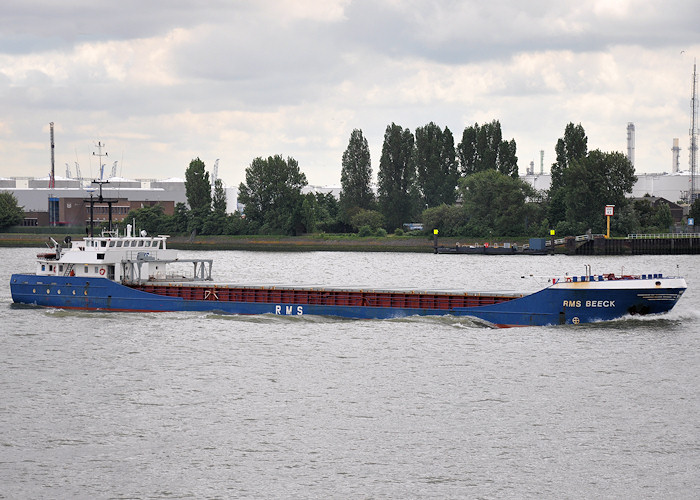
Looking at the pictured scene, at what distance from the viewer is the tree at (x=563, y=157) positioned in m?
129

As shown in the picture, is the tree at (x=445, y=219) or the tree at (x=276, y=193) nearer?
the tree at (x=445, y=219)

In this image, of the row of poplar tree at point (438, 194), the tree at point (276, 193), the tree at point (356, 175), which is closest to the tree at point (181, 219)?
the row of poplar tree at point (438, 194)

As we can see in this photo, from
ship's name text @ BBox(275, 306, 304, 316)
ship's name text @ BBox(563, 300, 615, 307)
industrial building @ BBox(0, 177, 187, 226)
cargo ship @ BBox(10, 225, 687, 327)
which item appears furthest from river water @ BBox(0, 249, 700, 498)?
industrial building @ BBox(0, 177, 187, 226)

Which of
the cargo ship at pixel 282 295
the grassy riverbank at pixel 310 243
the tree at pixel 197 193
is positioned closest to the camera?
the cargo ship at pixel 282 295

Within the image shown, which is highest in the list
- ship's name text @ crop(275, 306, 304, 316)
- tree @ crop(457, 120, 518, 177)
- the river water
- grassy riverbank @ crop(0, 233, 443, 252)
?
tree @ crop(457, 120, 518, 177)

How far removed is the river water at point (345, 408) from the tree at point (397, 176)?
89353 millimetres

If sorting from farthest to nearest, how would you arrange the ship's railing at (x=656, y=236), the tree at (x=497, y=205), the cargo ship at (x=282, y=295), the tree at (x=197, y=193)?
the tree at (x=197, y=193) < the tree at (x=497, y=205) < the ship's railing at (x=656, y=236) < the cargo ship at (x=282, y=295)

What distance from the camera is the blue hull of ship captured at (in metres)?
44.1

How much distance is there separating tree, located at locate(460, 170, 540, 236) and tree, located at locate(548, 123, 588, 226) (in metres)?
2.72

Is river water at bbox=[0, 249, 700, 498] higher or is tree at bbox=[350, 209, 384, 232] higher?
tree at bbox=[350, 209, 384, 232]

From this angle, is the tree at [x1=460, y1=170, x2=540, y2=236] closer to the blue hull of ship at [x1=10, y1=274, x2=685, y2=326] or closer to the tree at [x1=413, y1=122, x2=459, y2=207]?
the tree at [x1=413, y1=122, x2=459, y2=207]

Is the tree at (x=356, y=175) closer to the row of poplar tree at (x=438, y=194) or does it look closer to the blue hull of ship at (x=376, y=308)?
the row of poplar tree at (x=438, y=194)

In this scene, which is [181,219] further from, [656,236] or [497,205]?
[656,236]

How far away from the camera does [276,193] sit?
477ft
